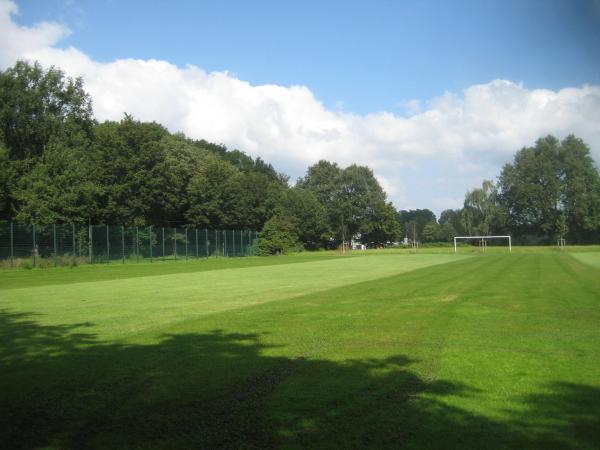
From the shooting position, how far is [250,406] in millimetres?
5172

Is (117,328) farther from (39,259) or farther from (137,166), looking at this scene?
(137,166)

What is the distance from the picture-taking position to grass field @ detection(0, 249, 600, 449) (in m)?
4.46

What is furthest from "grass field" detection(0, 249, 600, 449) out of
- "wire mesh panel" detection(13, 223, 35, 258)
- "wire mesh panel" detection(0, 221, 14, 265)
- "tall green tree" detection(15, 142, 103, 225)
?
"tall green tree" detection(15, 142, 103, 225)

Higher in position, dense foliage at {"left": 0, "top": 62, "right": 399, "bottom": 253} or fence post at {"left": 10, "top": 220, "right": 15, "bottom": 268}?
dense foliage at {"left": 0, "top": 62, "right": 399, "bottom": 253}

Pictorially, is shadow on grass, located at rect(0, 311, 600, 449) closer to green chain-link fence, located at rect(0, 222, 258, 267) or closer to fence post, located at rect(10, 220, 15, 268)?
fence post, located at rect(10, 220, 15, 268)

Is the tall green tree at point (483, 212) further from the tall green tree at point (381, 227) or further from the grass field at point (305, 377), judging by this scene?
the grass field at point (305, 377)

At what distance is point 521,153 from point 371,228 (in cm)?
3270

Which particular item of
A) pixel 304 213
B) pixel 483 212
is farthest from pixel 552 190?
pixel 304 213

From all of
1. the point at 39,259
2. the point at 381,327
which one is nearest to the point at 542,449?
the point at 381,327

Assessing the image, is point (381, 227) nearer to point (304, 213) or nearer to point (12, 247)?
point (304, 213)

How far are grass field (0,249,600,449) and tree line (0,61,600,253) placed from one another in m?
39.5

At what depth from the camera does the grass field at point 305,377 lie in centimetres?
446

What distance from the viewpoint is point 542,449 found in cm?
406

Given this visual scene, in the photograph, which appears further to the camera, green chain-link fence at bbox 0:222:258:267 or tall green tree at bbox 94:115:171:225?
tall green tree at bbox 94:115:171:225
